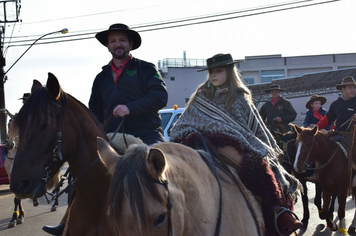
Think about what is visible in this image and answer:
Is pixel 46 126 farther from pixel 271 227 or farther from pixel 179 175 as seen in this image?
pixel 271 227

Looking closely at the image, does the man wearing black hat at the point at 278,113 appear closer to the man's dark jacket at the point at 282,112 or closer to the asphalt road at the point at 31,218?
the man's dark jacket at the point at 282,112

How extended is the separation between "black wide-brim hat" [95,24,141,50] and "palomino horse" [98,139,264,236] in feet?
6.15

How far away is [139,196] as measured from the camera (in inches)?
86.0

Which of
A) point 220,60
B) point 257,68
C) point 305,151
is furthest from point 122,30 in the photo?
point 257,68

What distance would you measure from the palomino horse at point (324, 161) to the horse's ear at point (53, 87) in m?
5.75

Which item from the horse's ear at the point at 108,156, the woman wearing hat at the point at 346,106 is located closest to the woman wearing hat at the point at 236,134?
the horse's ear at the point at 108,156

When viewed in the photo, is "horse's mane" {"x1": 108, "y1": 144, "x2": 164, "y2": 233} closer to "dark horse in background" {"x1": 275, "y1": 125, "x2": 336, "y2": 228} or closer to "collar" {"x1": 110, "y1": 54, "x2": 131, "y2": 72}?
"collar" {"x1": 110, "y1": 54, "x2": 131, "y2": 72}

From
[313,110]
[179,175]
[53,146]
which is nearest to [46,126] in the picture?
[53,146]

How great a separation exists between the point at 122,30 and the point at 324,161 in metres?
5.44

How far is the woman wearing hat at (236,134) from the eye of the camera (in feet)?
11.1

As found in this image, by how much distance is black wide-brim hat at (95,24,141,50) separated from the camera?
436 centimetres

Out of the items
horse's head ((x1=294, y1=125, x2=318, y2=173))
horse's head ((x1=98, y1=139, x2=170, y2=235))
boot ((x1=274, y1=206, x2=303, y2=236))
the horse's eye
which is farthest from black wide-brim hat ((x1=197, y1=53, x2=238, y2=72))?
horse's head ((x1=294, y1=125, x2=318, y2=173))

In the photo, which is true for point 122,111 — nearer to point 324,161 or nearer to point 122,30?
point 122,30

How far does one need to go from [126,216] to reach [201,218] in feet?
2.21
